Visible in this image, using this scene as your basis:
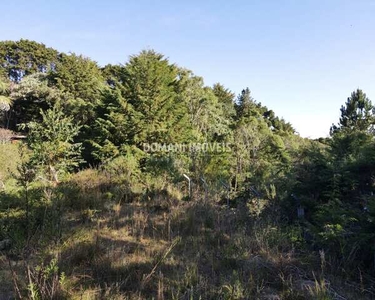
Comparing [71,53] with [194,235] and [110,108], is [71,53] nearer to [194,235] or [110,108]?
[110,108]

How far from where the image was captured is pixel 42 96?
18.3m

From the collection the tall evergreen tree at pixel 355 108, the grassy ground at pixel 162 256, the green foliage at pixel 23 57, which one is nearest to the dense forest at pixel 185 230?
the grassy ground at pixel 162 256

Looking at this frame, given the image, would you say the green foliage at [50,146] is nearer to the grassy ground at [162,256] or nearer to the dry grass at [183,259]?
the grassy ground at [162,256]

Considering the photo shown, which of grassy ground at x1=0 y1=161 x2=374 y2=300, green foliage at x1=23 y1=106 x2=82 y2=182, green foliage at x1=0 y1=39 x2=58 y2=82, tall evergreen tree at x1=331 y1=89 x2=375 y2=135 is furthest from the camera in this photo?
green foliage at x1=0 y1=39 x2=58 y2=82

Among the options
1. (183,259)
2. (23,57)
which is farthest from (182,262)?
(23,57)

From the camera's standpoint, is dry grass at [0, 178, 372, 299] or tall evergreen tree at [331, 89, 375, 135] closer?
dry grass at [0, 178, 372, 299]

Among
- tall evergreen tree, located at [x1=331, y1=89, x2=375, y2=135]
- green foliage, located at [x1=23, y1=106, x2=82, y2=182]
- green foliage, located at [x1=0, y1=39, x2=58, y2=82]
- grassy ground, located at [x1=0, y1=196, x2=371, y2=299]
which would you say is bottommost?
grassy ground, located at [x1=0, y1=196, x2=371, y2=299]

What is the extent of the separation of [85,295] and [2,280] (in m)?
1.07

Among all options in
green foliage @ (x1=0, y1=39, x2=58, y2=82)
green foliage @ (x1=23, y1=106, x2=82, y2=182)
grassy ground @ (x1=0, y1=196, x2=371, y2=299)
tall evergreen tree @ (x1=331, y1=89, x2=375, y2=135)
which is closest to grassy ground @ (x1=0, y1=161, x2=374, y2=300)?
grassy ground @ (x1=0, y1=196, x2=371, y2=299)

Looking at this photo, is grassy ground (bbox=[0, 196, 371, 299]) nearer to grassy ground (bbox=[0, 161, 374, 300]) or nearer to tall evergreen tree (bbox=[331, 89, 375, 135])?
grassy ground (bbox=[0, 161, 374, 300])

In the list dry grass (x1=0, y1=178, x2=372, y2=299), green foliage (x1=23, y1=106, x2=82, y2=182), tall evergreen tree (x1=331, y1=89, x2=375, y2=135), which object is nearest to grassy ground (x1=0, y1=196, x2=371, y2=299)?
dry grass (x1=0, y1=178, x2=372, y2=299)

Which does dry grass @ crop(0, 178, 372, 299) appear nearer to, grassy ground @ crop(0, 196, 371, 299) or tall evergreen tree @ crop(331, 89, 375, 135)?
grassy ground @ crop(0, 196, 371, 299)

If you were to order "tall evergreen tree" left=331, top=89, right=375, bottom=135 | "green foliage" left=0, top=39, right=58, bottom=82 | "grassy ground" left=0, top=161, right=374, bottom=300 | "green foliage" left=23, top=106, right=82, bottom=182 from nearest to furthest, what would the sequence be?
"grassy ground" left=0, top=161, right=374, bottom=300, "green foliage" left=23, top=106, right=82, bottom=182, "tall evergreen tree" left=331, top=89, right=375, bottom=135, "green foliage" left=0, top=39, right=58, bottom=82

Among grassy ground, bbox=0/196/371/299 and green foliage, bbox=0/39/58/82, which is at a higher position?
green foliage, bbox=0/39/58/82
